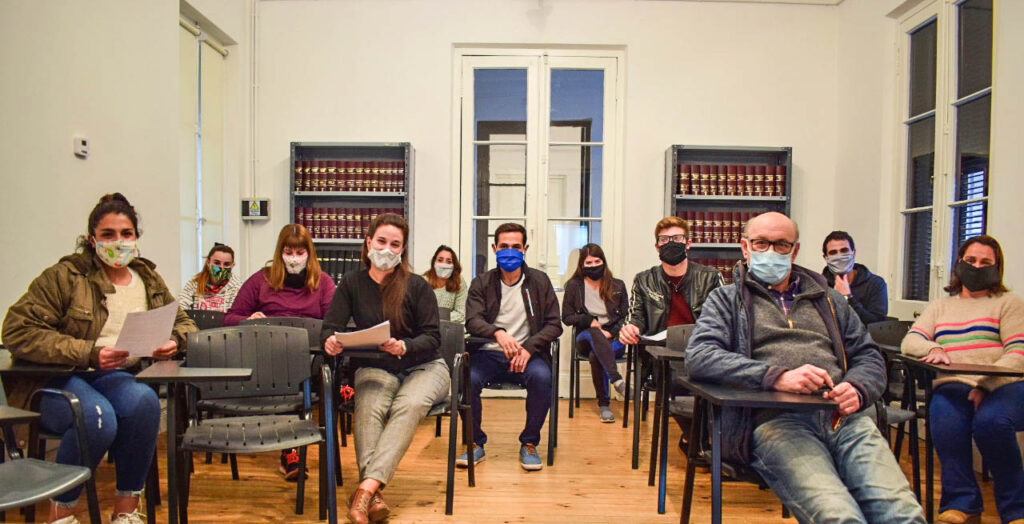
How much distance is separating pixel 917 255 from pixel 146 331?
15.7 feet

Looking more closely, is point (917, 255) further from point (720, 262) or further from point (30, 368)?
point (30, 368)

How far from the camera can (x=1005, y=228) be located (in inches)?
137

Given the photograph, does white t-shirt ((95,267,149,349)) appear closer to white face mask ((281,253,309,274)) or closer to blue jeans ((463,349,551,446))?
white face mask ((281,253,309,274))

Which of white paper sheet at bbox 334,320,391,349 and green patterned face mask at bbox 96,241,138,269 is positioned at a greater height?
green patterned face mask at bbox 96,241,138,269

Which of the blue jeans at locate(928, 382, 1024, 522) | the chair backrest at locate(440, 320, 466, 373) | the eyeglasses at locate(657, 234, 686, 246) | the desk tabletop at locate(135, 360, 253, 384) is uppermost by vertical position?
the eyeglasses at locate(657, 234, 686, 246)

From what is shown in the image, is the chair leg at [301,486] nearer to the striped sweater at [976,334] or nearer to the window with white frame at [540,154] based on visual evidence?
the striped sweater at [976,334]

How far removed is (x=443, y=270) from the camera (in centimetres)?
478

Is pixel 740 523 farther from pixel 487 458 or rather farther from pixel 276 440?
pixel 276 440

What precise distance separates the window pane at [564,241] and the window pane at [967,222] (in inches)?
99.7

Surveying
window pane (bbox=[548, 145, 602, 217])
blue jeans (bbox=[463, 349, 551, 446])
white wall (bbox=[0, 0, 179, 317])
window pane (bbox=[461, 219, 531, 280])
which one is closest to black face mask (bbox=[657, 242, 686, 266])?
blue jeans (bbox=[463, 349, 551, 446])

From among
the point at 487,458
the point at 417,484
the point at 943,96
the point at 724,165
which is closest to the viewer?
the point at 417,484

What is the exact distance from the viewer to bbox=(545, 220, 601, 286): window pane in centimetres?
546

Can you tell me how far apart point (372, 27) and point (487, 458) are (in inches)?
149

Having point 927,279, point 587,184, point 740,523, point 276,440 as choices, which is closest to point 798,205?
point 927,279
